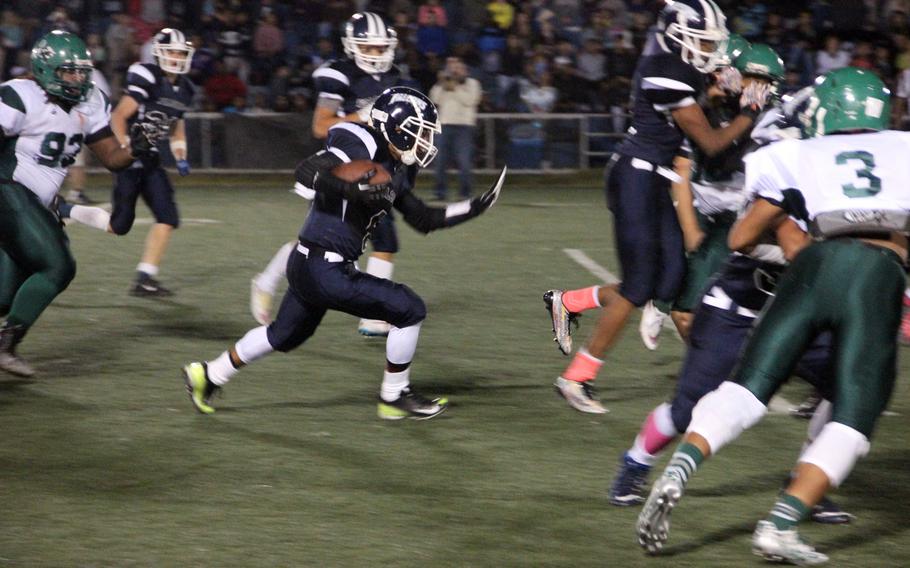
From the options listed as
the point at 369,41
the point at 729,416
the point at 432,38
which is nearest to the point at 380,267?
the point at 369,41

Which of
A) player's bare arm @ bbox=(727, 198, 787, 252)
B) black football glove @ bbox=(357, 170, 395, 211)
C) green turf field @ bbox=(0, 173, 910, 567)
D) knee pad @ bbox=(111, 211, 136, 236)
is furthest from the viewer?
knee pad @ bbox=(111, 211, 136, 236)

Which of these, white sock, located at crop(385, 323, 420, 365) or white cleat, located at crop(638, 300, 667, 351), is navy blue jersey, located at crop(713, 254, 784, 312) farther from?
white cleat, located at crop(638, 300, 667, 351)

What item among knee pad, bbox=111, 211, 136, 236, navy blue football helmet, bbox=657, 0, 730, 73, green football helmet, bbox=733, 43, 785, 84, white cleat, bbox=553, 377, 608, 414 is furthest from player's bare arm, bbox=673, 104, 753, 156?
knee pad, bbox=111, 211, 136, 236

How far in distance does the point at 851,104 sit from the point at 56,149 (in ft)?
13.5

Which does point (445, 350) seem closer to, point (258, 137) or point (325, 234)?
point (325, 234)

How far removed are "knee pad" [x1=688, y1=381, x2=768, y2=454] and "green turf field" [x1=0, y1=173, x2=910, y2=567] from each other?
418 mm

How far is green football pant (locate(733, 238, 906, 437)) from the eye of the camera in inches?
149

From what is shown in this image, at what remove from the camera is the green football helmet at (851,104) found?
3.91 metres

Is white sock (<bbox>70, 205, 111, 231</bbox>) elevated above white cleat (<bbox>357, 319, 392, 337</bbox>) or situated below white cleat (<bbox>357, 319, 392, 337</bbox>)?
above

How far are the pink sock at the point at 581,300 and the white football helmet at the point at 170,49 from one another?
3.63 meters

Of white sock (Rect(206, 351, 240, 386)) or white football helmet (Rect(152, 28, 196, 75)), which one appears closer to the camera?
white sock (Rect(206, 351, 240, 386))

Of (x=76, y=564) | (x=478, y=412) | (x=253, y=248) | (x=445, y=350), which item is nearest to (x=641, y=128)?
(x=478, y=412)

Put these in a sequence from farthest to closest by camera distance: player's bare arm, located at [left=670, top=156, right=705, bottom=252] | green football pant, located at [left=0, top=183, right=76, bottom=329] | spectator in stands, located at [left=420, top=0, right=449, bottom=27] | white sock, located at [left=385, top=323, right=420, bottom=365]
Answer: spectator in stands, located at [left=420, top=0, right=449, bottom=27] < green football pant, located at [left=0, top=183, right=76, bottom=329] < player's bare arm, located at [left=670, top=156, right=705, bottom=252] < white sock, located at [left=385, top=323, right=420, bottom=365]

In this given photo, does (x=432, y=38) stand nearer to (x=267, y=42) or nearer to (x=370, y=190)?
(x=267, y=42)
